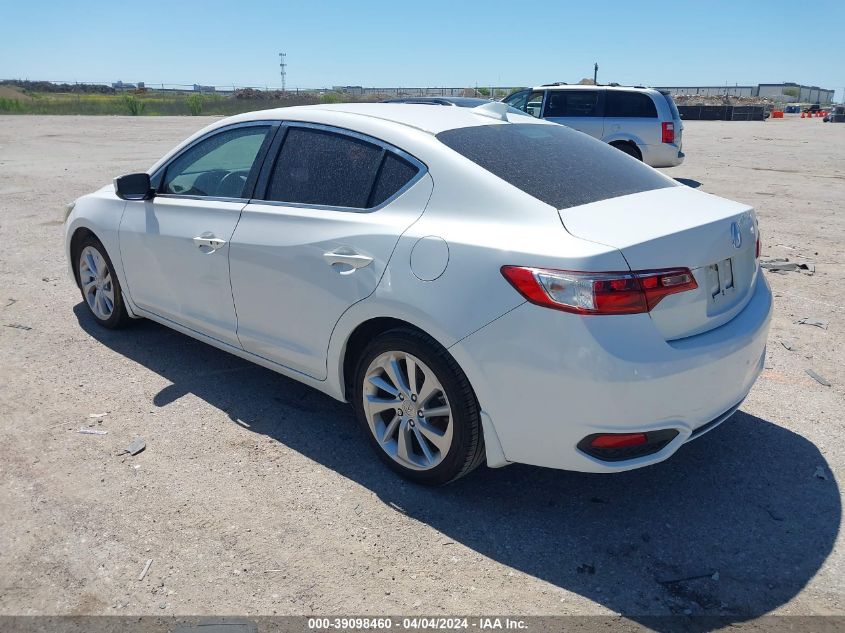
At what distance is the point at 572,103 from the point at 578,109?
0.20 metres

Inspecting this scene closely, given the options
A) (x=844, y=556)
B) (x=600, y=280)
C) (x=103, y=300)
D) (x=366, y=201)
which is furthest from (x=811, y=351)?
(x=103, y=300)

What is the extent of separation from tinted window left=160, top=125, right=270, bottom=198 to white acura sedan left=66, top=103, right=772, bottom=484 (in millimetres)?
19

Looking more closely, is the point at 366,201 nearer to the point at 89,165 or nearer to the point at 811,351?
the point at 811,351

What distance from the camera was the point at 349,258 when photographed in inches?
134

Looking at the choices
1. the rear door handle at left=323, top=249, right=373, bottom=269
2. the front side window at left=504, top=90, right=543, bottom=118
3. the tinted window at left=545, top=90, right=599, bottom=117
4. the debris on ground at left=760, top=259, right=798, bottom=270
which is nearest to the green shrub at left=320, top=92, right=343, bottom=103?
the front side window at left=504, top=90, right=543, bottom=118

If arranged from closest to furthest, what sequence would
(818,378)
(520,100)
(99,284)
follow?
(818,378) < (99,284) < (520,100)

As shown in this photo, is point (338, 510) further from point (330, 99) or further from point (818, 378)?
point (330, 99)

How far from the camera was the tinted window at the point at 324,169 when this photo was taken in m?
3.58

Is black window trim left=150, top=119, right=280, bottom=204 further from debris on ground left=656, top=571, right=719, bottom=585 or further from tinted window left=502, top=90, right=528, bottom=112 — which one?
tinted window left=502, top=90, right=528, bottom=112

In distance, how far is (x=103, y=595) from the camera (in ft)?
9.03

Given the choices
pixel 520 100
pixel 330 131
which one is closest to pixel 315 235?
pixel 330 131

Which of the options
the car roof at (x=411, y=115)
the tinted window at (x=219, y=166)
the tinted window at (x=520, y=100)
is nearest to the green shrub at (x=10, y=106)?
the tinted window at (x=520, y=100)

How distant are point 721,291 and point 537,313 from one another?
0.92 metres

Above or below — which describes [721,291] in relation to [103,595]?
above
